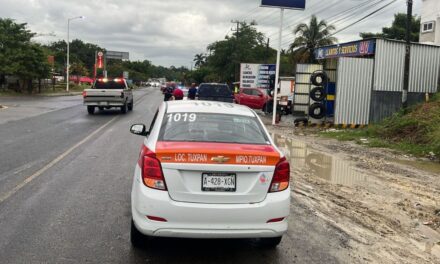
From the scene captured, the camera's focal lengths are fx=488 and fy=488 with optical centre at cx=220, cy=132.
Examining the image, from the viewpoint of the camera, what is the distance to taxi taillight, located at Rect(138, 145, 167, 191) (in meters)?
4.63

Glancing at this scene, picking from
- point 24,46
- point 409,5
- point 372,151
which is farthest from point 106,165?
point 24,46

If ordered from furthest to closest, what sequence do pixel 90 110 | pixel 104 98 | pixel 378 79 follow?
pixel 90 110, pixel 104 98, pixel 378 79

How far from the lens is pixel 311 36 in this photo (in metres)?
58.3

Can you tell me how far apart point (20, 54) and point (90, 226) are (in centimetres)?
4085

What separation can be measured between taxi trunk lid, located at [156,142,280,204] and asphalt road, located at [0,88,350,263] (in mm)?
796

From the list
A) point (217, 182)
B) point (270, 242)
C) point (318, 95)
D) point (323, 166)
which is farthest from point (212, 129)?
point (318, 95)

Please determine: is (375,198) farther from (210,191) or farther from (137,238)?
(137,238)

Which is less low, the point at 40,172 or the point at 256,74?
the point at 256,74

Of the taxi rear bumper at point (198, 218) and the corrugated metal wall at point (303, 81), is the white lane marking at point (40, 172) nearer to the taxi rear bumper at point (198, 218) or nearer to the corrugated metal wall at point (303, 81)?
the taxi rear bumper at point (198, 218)

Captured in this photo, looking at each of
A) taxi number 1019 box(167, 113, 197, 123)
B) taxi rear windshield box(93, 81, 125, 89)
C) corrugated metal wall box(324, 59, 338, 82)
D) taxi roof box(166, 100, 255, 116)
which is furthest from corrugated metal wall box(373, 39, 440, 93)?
taxi number 1019 box(167, 113, 197, 123)

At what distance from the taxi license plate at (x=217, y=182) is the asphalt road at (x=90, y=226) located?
85 cm

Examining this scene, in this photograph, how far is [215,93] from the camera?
22906 millimetres

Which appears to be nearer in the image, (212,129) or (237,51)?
(212,129)

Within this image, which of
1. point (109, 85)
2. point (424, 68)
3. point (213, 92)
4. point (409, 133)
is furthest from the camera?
point (109, 85)
